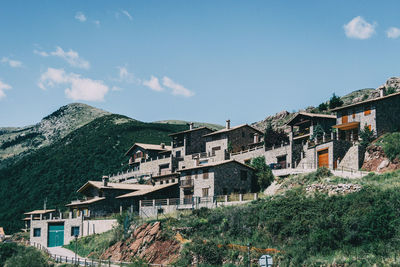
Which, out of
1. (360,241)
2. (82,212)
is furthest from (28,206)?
(360,241)

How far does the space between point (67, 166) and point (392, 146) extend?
96.4 metres

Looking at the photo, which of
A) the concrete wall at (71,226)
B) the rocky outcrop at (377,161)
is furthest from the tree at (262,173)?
the concrete wall at (71,226)

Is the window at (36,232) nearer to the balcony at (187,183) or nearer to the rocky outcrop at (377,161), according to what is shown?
the balcony at (187,183)

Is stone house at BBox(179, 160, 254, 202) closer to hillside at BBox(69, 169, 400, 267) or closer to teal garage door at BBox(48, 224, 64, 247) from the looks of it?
hillside at BBox(69, 169, 400, 267)

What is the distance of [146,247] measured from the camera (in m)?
49.2

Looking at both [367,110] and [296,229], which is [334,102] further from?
[296,229]

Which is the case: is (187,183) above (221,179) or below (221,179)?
below

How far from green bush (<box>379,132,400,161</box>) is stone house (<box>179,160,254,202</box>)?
16189mm

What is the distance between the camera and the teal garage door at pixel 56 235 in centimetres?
7012

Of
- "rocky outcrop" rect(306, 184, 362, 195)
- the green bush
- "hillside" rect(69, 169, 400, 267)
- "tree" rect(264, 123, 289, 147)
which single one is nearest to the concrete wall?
"hillside" rect(69, 169, 400, 267)

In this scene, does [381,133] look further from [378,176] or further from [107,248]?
[107,248]

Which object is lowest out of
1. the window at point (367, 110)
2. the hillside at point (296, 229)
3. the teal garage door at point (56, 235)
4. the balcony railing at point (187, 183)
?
the teal garage door at point (56, 235)

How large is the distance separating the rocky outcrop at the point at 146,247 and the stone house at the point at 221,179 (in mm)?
7490

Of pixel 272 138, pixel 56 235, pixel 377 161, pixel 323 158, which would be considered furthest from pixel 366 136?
pixel 56 235
